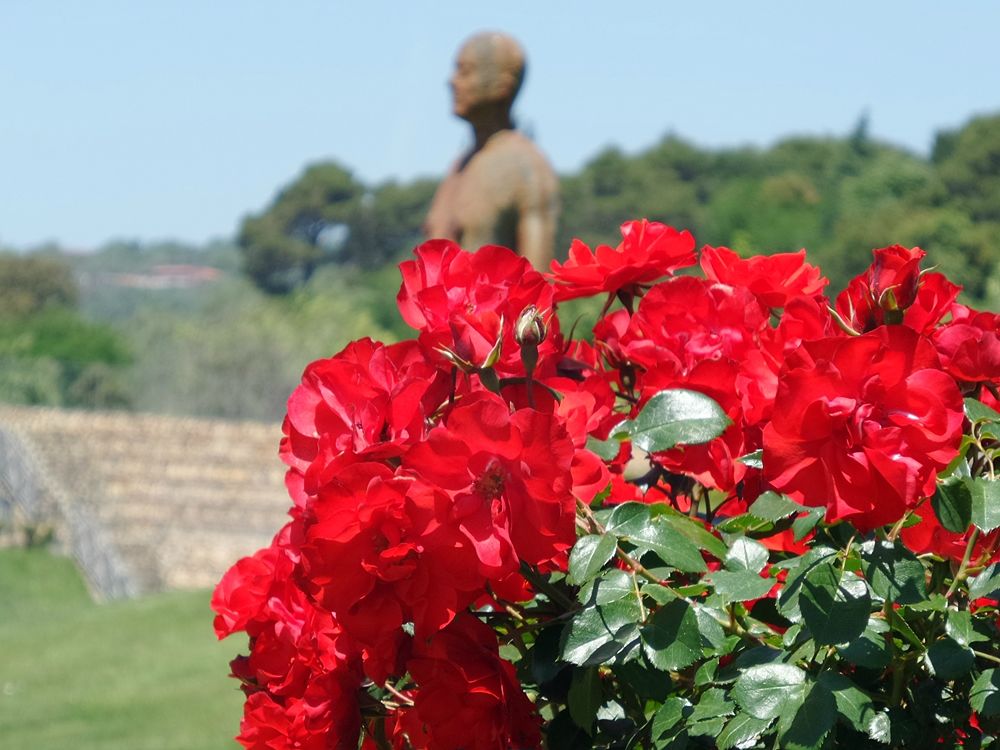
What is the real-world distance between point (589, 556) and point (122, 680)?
21.7 feet

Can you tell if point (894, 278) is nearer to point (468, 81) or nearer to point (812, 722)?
point (812, 722)

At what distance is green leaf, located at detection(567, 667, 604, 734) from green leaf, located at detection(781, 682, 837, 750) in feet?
0.52

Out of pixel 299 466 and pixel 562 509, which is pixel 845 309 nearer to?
pixel 562 509

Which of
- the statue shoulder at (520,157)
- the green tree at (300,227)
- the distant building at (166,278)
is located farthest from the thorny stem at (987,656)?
the distant building at (166,278)

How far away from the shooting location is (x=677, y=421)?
41.6 inches

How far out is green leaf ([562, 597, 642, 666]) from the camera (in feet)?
3.22

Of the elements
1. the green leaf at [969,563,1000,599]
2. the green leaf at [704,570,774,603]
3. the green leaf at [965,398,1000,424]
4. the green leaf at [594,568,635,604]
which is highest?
the green leaf at [965,398,1000,424]

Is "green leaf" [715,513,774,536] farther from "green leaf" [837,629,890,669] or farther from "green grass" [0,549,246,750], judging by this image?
"green grass" [0,549,246,750]

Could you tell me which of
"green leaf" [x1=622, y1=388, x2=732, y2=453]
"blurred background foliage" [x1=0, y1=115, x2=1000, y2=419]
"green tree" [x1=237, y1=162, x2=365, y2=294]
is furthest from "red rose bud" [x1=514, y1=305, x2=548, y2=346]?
"green tree" [x1=237, y1=162, x2=365, y2=294]

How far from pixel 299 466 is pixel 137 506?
39.0 ft

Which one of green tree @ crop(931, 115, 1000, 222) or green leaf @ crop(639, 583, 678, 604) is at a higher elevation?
green leaf @ crop(639, 583, 678, 604)

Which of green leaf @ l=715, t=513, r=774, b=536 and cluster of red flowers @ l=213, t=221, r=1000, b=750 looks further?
green leaf @ l=715, t=513, r=774, b=536

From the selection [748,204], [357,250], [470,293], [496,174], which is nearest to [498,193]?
[496,174]

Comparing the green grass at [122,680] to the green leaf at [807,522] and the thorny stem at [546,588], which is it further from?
the green leaf at [807,522]
